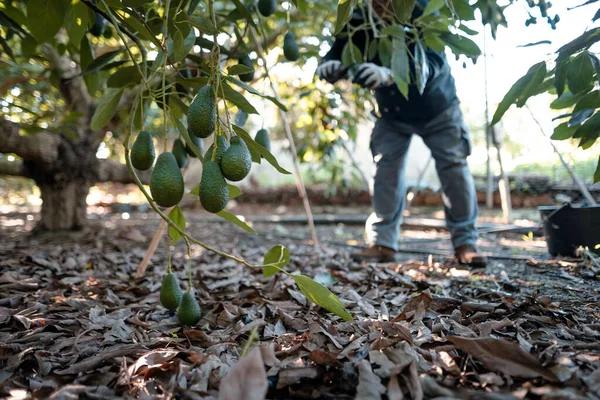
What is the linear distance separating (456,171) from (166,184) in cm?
154

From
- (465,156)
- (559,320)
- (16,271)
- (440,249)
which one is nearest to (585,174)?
(440,249)

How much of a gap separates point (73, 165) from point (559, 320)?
262cm

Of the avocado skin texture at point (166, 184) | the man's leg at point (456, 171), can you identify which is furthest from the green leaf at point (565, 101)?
the avocado skin texture at point (166, 184)

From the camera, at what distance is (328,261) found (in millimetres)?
1957

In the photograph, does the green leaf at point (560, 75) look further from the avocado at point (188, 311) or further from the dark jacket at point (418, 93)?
the avocado at point (188, 311)

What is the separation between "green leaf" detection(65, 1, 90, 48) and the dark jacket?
1031mm

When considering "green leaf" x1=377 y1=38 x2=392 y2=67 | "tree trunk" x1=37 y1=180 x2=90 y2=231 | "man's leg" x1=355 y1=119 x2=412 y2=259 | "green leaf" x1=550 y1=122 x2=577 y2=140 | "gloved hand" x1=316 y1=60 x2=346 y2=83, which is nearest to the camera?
"green leaf" x1=550 y1=122 x2=577 y2=140

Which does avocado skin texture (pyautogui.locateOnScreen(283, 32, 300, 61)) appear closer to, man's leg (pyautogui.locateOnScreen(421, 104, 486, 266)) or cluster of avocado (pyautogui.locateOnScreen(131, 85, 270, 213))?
cluster of avocado (pyautogui.locateOnScreen(131, 85, 270, 213))

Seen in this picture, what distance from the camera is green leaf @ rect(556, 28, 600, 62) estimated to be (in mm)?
899

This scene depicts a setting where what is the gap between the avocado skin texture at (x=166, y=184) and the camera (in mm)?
711

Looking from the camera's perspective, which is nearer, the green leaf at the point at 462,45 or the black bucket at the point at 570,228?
the green leaf at the point at 462,45

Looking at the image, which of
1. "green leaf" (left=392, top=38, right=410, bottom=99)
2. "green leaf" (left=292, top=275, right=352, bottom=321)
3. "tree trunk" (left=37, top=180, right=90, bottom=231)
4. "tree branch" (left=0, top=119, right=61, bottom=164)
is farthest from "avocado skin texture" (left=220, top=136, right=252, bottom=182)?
"tree trunk" (left=37, top=180, right=90, bottom=231)

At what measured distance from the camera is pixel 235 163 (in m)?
0.70

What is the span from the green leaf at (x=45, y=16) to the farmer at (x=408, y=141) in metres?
1.01
